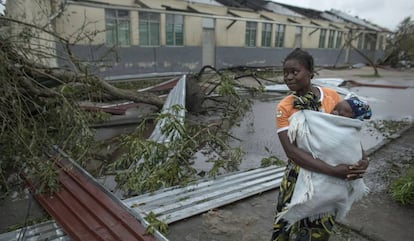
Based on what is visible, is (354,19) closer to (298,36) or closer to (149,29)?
(298,36)

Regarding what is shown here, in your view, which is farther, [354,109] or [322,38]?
[322,38]

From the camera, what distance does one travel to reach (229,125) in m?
5.82

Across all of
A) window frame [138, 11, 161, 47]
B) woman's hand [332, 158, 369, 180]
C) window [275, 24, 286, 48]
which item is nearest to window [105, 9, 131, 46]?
window frame [138, 11, 161, 47]

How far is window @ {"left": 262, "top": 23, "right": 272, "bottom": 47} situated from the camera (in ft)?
66.6

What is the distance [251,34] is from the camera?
19672 millimetres

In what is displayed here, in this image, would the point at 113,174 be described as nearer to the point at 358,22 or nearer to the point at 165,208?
the point at 165,208

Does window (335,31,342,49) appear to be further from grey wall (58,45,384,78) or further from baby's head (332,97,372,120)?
baby's head (332,97,372,120)

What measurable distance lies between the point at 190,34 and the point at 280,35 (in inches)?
305

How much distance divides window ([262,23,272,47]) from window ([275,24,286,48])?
71cm

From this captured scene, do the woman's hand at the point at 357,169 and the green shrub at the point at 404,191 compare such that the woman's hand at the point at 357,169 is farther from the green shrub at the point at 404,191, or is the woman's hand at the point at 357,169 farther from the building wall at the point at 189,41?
the building wall at the point at 189,41

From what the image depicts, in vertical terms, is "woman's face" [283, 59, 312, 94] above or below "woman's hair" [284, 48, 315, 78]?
below

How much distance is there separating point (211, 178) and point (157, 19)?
13.0m

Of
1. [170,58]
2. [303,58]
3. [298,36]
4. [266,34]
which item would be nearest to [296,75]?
[303,58]

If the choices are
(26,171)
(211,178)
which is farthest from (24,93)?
(211,178)
